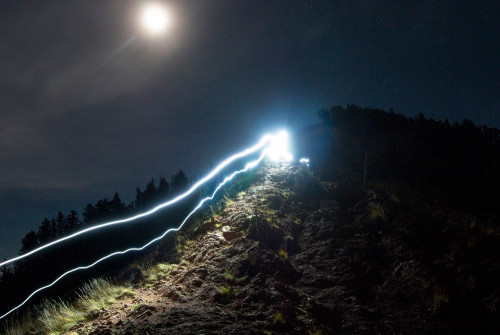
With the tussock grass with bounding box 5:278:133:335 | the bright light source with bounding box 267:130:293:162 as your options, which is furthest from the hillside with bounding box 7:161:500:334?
the bright light source with bounding box 267:130:293:162

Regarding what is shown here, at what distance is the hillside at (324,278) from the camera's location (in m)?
4.49

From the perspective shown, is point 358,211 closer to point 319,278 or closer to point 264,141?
point 319,278

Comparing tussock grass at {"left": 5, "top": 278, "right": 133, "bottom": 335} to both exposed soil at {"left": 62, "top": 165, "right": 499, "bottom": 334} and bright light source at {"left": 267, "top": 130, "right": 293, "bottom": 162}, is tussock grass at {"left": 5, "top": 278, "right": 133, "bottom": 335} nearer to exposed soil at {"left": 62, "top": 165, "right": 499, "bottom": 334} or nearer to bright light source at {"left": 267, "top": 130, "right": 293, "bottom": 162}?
exposed soil at {"left": 62, "top": 165, "right": 499, "bottom": 334}

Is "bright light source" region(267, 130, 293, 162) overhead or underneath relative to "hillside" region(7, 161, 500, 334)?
overhead

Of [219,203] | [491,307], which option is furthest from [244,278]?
[219,203]

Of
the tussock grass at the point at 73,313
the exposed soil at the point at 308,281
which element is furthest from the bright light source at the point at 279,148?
the tussock grass at the point at 73,313

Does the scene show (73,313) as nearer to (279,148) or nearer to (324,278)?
(324,278)

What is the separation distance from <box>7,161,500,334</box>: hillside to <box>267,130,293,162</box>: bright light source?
10.8 m

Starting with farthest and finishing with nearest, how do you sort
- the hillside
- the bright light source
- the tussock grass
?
1. the bright light source
2. the tussock grass
3. the hillside

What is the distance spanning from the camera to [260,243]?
775 centimetres

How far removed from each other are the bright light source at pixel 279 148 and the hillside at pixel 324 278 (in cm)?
1079

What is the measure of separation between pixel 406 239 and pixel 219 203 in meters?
8.49

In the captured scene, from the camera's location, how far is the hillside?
4.49 m

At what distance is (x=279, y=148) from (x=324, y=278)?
1877 cm
